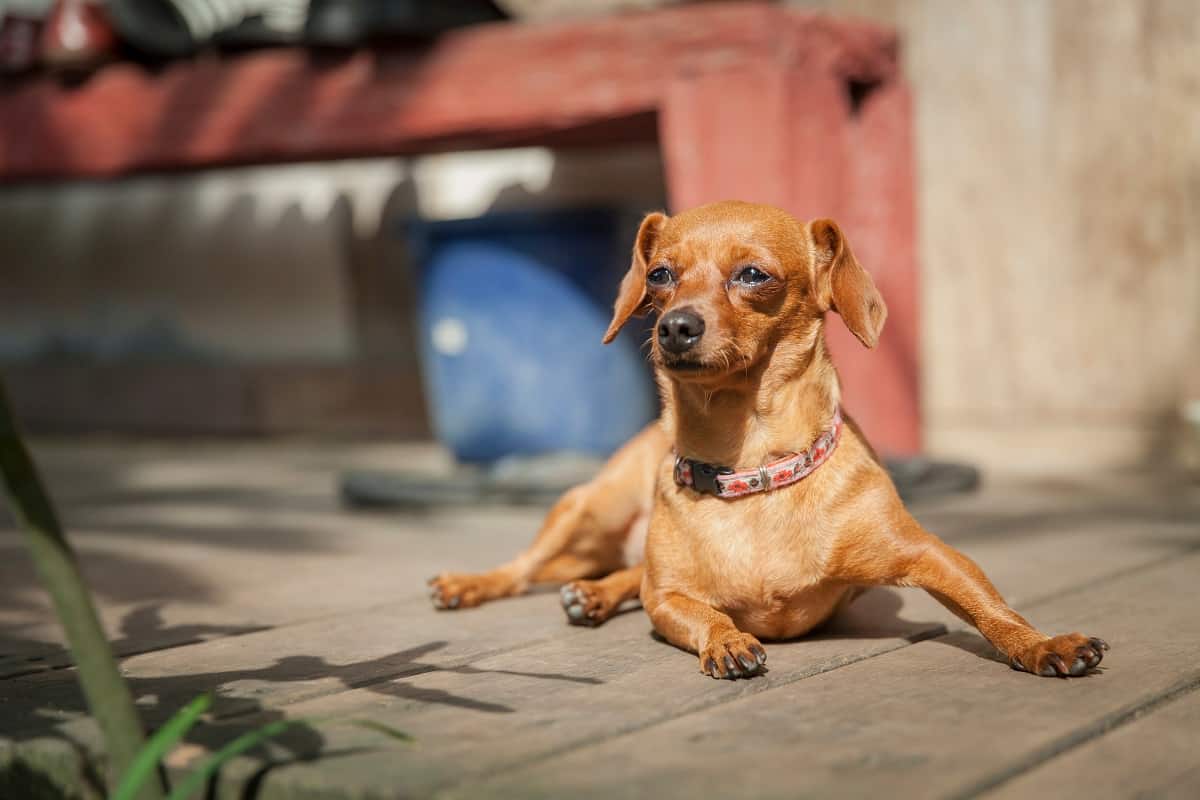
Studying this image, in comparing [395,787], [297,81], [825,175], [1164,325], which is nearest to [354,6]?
[297,81]


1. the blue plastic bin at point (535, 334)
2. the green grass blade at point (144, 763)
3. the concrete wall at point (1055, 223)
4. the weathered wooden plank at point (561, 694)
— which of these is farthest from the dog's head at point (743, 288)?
the concrete wall at point (1055, 223)

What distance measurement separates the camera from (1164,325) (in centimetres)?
512

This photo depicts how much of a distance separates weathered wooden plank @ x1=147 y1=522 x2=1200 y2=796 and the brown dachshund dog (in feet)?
0.26

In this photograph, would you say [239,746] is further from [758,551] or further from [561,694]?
[758,551]

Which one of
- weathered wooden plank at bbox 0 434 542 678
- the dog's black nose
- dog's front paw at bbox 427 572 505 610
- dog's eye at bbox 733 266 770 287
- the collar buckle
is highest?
dog's eye at bbox 733 266 770 287

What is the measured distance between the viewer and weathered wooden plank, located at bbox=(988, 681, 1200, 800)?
177cm

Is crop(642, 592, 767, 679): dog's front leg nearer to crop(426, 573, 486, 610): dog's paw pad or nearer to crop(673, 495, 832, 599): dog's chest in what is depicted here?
crop(673, 495, 832, 599): dog's chest

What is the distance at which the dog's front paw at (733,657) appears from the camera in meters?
2.35

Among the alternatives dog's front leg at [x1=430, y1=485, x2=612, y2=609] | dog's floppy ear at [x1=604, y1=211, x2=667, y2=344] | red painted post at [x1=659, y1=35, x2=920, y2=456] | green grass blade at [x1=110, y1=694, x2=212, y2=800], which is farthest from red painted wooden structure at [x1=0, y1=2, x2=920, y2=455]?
green grass blade at [x1=110, y1=694, x2=212, y2=800]

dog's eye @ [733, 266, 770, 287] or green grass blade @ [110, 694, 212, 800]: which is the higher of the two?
dog's eye @ [733, 266, 770, 287]

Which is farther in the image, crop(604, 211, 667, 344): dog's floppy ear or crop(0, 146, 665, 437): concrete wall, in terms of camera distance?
crop(0, 146, 665, 437): concrete wall

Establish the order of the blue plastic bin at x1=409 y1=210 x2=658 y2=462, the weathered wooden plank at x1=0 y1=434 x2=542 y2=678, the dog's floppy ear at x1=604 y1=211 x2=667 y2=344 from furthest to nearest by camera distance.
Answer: the blue plastic bin at x1=409 y1=210 x2=658 y2=462 < the weathered wooden plank at x1=0 y1=434 x2=542 y2=678 < the dog's floppy ear at x1=604 y1=211 x2=667 y2=344

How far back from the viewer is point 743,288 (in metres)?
2.49

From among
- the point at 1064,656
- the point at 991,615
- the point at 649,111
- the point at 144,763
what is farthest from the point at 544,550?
the point at 649,111
